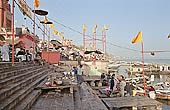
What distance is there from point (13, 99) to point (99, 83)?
10.0 m

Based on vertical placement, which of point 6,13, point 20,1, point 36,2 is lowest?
point 20,1

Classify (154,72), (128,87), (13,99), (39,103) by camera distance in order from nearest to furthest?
(13,99) < (39,103) < (128,87) < (154,72)

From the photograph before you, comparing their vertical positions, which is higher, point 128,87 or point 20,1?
point 20,1

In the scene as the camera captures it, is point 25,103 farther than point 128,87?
No

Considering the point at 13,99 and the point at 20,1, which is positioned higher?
the point at 20,1

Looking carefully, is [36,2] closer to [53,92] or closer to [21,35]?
[53,92]

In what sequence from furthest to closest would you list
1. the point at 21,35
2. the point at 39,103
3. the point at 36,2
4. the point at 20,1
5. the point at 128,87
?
the point at 21,35 < the point at 36,2 < the point at 128,87 < the point at 20,1 < the point at 39,103

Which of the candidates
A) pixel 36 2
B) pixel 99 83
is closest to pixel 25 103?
pixel 99 83

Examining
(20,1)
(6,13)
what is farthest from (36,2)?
(6,13)

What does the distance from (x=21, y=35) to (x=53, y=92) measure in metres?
19.9

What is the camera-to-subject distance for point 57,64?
19.5 meters

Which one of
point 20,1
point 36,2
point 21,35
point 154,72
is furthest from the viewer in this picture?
point 154,72

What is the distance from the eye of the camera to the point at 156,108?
23.3ft

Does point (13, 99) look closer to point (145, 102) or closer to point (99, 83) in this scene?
point (145, 102)
